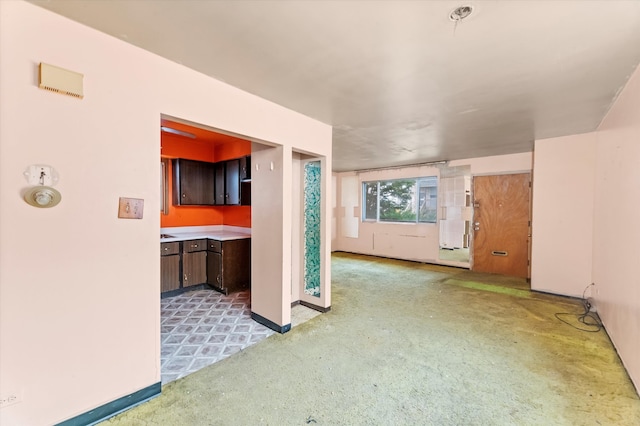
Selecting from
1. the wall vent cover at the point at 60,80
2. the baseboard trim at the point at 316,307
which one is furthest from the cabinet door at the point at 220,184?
the wall vent cover at the point at 60,80

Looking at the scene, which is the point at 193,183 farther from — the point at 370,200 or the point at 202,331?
the point at 370,200

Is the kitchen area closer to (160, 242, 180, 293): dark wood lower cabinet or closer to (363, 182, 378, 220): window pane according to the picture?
(160, 242, 180, 293): dark wood lower cabinet

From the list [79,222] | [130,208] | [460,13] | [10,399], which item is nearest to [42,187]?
[79,222]

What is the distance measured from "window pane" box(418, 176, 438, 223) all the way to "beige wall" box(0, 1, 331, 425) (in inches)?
226

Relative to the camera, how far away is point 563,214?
4.21 m

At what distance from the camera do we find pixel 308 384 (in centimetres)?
211

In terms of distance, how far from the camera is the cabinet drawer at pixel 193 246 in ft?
13.9

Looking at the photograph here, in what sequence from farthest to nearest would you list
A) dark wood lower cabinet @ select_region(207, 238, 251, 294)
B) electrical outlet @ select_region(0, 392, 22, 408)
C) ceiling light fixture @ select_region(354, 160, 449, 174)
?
ceiling light fixture @ select_region(354, 160, 449, 174) < dark wood lower cabinet @ select_region(207, 238, 251, 294) < electrical outlet @ select_region(0, 392, 22, 408)

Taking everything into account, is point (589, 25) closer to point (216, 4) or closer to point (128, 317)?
point (216, 4)

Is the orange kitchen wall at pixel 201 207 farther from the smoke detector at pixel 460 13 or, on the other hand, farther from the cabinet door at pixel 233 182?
the smoke detector at pixel 460 13

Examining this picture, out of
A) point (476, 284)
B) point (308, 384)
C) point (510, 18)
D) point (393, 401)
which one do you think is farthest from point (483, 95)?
point (476, 284)

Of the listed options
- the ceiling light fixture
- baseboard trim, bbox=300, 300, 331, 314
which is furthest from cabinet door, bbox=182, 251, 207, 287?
the ceiling light fixture

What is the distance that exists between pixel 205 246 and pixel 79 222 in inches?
112

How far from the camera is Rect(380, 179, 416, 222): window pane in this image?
22.9 feet
